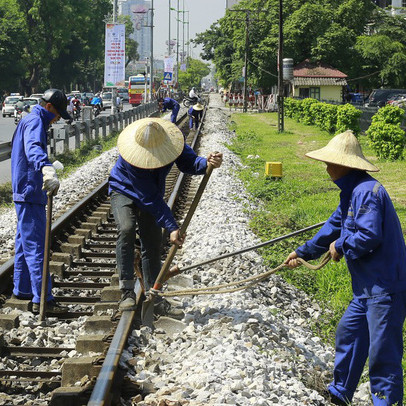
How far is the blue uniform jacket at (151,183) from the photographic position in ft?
19.0

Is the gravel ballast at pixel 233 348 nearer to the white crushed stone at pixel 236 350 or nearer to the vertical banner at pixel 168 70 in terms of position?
the white crushed stone at pixel 236 350

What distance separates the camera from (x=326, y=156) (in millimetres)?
4785

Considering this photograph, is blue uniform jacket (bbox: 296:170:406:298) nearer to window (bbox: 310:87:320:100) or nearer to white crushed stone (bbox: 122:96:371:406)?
white crushed stone (bbox: 122:96:371:406)

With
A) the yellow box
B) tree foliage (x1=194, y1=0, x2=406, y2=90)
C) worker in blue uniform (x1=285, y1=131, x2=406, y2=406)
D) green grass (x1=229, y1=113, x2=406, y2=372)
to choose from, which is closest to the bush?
green grass (x1=229, y1=113, x2=406, y2=372)

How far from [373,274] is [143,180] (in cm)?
210

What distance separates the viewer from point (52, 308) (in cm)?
636

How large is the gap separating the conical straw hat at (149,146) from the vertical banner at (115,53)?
82.7ft

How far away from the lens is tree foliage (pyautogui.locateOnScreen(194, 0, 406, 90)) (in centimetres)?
5903

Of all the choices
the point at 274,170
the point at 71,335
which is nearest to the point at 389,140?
the point at 274,170

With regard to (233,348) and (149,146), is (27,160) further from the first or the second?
(233,348)

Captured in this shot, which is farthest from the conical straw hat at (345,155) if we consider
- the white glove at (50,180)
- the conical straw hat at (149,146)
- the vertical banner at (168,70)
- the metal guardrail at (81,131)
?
the vertical banner at (168,70)

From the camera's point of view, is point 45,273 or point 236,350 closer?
point 236,350

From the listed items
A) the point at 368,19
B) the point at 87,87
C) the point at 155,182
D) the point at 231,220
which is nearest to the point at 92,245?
the point at 231,220

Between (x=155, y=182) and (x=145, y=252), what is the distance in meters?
0.66
